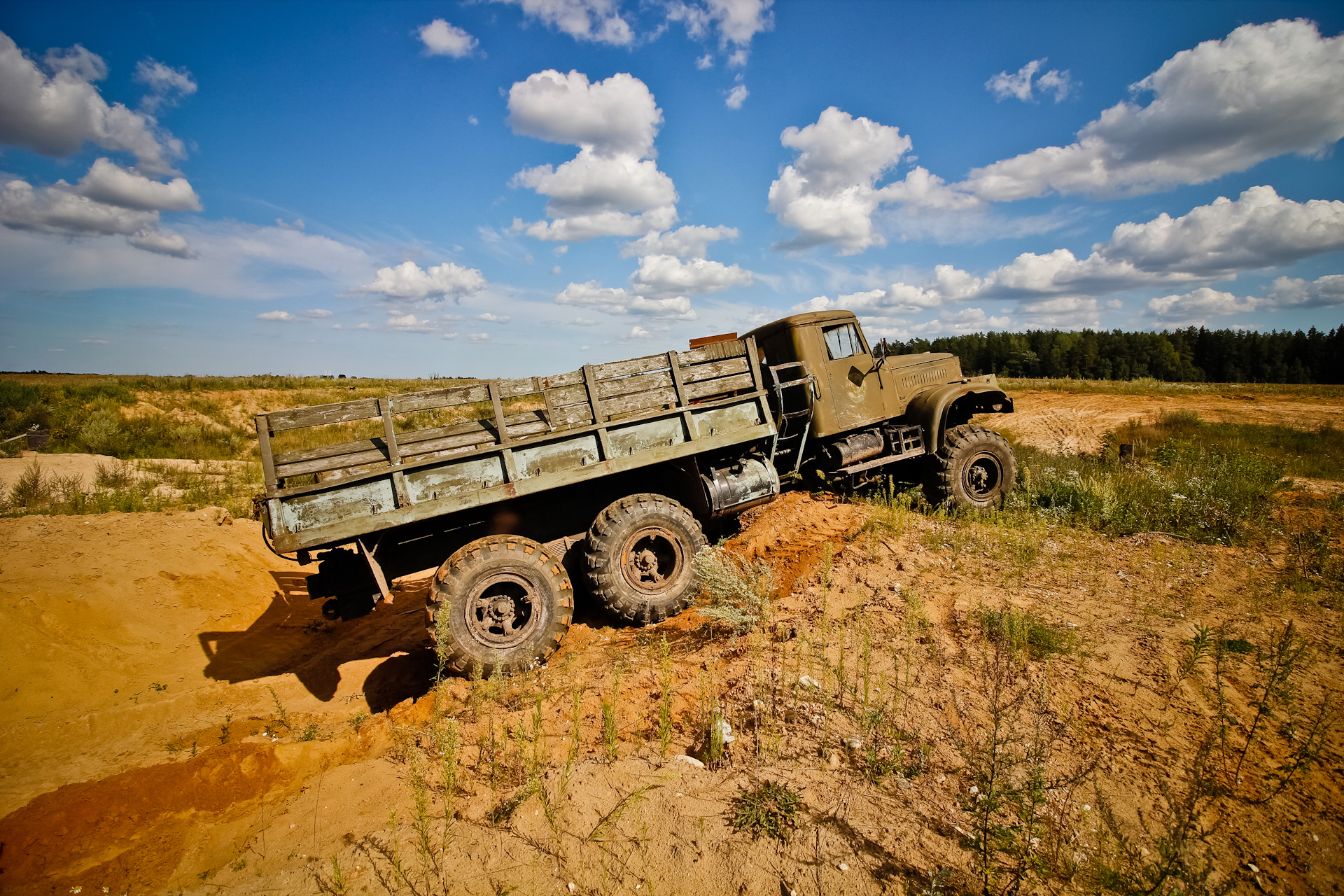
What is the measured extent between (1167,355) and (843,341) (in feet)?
232

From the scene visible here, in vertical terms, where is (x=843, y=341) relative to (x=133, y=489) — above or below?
below

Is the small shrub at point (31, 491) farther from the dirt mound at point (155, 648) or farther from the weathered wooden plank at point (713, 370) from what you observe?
the weathered wooden plank at point (713, 370)

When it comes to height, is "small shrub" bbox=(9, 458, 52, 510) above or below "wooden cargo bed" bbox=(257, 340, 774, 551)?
above

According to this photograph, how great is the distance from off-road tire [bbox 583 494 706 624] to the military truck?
14mm

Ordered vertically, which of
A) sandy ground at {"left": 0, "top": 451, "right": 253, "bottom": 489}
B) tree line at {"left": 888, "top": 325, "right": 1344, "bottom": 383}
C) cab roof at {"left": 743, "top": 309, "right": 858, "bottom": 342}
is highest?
sandy ground at {"left": 0, "top": 451, "right": 253, "bottom": 489}

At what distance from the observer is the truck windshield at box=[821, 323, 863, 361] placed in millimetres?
6566

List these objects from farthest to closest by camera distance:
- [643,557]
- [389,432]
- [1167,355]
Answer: [1167,355] → [643,557] → [389,432]

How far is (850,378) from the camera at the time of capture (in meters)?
6.64

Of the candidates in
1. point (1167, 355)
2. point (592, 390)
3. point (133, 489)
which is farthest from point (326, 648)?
point (1167, 355)

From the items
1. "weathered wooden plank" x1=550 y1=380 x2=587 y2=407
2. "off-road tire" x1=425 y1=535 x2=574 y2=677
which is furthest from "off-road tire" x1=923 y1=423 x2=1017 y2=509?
"off-road tire" x1=425 y1=535 x2=574 y2=677

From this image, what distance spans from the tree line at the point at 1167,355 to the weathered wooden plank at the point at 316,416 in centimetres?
4591

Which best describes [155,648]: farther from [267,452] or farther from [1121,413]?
[1121,413]

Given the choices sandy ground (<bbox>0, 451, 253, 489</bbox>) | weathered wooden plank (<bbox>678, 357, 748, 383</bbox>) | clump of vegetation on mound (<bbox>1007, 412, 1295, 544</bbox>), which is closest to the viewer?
weathered wooden plank (<bbox>678, 357, 748, 383</bbox>)

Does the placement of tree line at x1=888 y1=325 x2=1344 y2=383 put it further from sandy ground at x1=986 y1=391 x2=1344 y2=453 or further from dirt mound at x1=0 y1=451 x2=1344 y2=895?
dirt mound at x1=0 y1=451 x2=1344 y2=895
